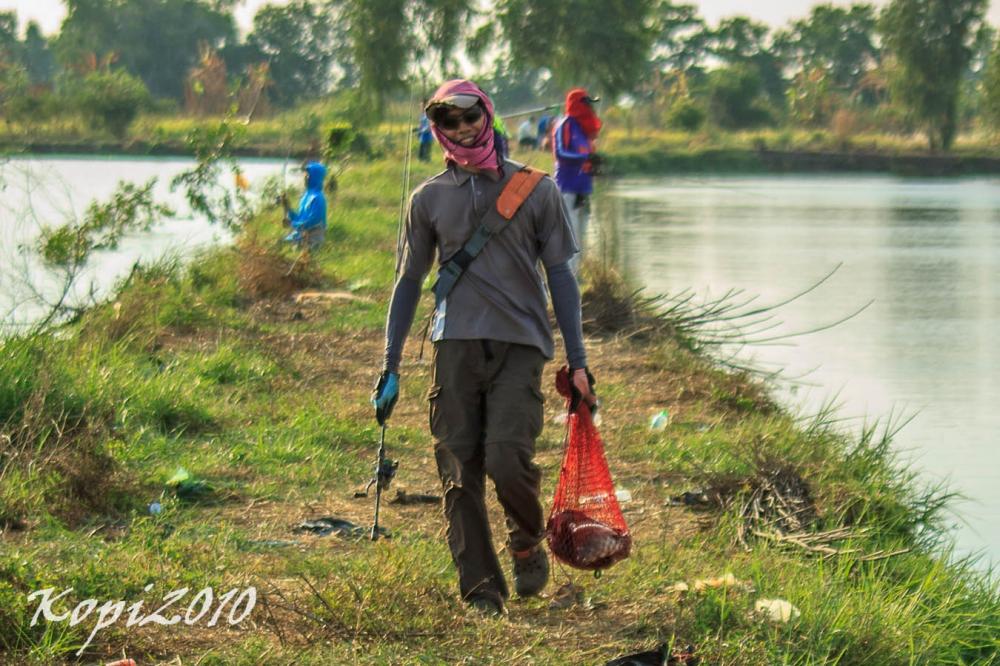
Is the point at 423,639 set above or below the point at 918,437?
above

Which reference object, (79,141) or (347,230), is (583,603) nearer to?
(347,230)

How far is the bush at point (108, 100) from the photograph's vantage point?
22.4 meters

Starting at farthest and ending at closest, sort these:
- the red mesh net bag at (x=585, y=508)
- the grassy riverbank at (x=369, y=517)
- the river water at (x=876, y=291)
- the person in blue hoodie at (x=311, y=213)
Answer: the person in blue hoodie at (x=311, y=213) → the river water at (x=876, y=291) → the red mesh net bag at (x=585, y=508) → the grassy riverbank at (x=369, y=517)

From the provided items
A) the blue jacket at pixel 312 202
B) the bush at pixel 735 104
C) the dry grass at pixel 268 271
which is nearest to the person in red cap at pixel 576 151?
the dry grass at pixel 268 271

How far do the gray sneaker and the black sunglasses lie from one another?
1.45 metres

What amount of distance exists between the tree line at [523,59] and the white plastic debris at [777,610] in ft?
22.0

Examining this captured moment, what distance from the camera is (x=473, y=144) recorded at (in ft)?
16.8

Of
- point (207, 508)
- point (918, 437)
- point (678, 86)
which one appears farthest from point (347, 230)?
point (678, 86)

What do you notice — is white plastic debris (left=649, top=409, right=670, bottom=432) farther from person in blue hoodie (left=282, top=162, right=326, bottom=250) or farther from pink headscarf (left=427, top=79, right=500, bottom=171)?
person in blue hoodie (left=282, top=162, right=326, bottom=250)

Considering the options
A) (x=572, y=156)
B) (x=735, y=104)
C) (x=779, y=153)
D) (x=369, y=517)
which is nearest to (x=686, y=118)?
(x=735, y=104)

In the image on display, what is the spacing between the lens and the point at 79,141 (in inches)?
1280

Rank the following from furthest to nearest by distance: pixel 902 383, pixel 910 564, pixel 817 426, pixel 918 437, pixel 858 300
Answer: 1. pixel 858 300
2. pixel 902 383
3. pixel 918 437
4. pixel 817 426
5. pixel 910 564

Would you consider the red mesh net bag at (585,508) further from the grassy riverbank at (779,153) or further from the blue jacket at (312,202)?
the grassy riverbank at (779,153)

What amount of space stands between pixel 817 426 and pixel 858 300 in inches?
330
